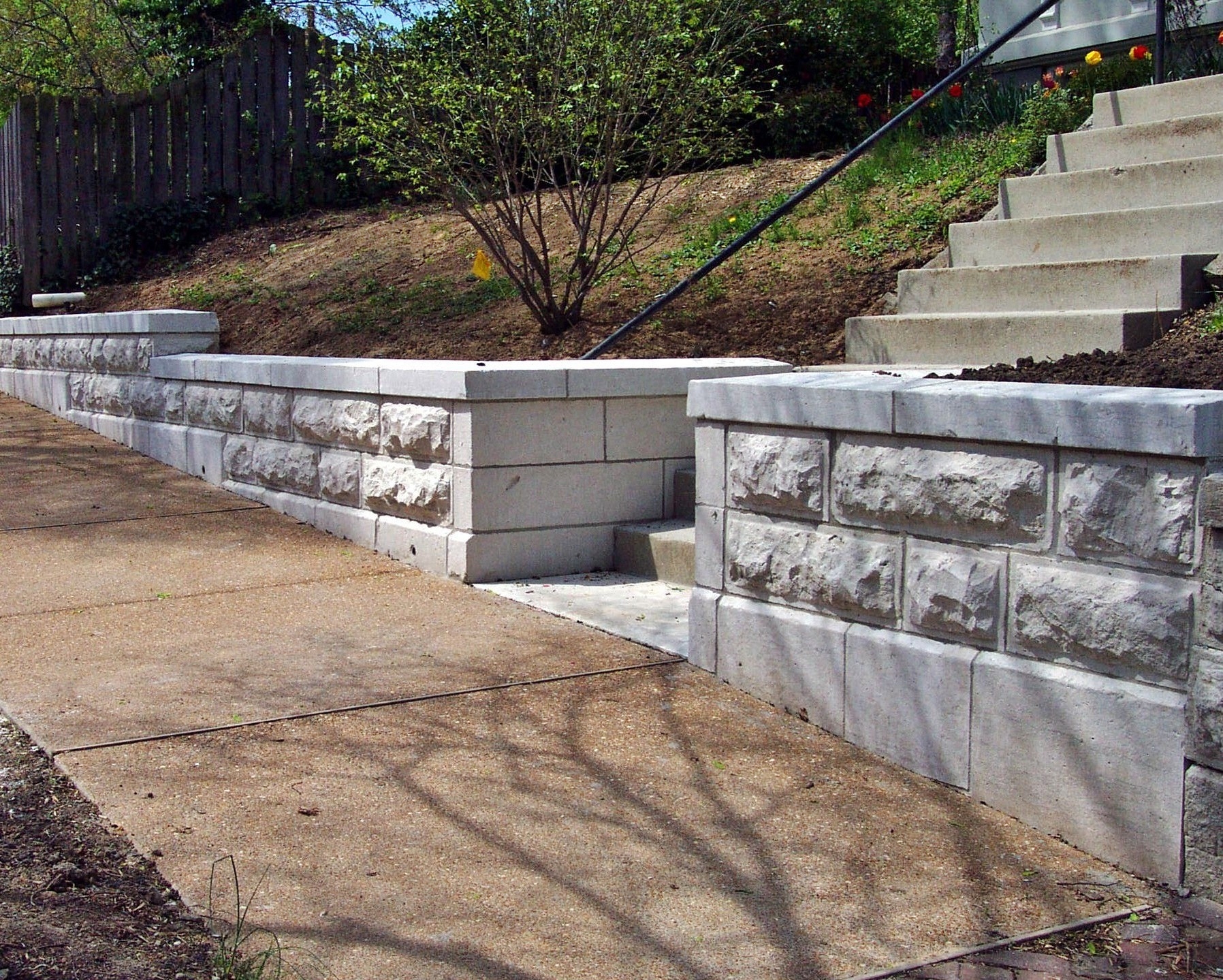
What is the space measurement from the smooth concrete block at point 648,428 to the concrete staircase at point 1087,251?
158cm

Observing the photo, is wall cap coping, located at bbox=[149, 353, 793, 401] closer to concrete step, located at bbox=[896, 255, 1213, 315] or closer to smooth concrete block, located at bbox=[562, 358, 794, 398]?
smooth concrete block, located at bbox=[562, 358, 794, 398]

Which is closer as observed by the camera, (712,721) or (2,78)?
(712,721)

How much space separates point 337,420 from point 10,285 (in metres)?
9.93

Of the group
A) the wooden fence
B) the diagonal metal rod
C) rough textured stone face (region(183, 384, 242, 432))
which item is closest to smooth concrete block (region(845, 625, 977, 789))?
the diagonal metal rod

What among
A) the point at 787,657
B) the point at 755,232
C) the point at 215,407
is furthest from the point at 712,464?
the point at 215,407

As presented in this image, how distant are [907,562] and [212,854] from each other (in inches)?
86.4

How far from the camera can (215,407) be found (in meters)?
8.77

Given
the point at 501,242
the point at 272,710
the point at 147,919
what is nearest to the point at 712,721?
the point at 272,710

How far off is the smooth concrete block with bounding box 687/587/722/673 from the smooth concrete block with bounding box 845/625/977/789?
0.69 meters

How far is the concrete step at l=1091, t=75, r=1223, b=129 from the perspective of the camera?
8.25 metres

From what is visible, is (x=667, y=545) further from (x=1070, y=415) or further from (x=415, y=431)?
(x=1070, y=415)

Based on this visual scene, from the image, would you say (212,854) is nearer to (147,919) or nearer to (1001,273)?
(147,919)

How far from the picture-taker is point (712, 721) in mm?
4496

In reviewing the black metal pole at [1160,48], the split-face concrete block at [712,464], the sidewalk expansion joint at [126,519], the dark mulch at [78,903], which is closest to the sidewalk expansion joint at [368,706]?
the dark mulch at [78,903]
